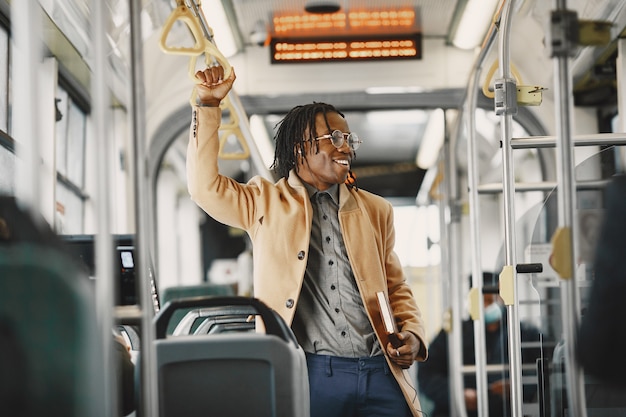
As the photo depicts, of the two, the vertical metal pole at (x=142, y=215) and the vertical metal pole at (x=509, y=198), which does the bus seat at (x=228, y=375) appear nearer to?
the vertical metal pole at (x=142, y=215)

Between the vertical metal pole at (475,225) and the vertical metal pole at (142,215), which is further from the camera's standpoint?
the vertical metal pole at (475,225)

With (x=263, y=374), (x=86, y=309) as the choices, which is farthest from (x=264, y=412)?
(x=86, y=309)

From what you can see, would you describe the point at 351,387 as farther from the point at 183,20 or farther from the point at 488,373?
the point at 488,373

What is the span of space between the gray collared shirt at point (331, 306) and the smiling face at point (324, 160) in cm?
14

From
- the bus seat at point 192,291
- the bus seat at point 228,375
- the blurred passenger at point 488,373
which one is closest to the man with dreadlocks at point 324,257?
the bus seat at point 228,375

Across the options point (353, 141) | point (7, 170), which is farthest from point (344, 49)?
point (353, 141)

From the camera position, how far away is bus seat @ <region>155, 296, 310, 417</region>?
219 cm

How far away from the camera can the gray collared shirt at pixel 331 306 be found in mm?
2820

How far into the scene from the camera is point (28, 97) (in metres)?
1.86

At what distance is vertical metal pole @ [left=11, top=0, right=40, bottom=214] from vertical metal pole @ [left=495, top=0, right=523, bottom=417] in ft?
6.25

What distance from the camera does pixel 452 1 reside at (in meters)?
5.74

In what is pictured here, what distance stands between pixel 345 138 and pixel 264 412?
1091 mm

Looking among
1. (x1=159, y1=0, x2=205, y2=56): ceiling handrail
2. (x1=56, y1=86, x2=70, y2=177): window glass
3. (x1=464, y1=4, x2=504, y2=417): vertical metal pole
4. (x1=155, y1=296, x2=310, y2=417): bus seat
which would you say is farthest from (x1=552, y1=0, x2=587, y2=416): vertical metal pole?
(x1=56, y1=86, x2=70, y2=177): window glass

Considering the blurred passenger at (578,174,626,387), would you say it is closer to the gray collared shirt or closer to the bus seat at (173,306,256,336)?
the gray collared shirt
